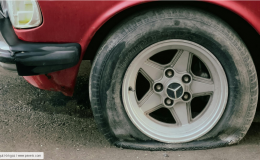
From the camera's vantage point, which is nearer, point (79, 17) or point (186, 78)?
point (79, 17)

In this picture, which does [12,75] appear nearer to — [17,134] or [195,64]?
[17,134]

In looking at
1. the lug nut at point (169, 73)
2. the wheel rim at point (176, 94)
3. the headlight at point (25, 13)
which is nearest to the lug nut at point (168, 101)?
the wheel rim at point (176, 94)

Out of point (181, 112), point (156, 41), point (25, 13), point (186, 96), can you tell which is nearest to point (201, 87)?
point (186, 96)

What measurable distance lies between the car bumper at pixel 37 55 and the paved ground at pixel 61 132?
602 mm

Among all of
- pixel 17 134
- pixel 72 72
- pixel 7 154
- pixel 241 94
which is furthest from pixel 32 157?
pixel 241 94

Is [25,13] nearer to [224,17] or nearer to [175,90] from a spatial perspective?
[175,90]

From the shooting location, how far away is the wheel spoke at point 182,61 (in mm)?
1847

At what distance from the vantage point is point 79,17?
5.20ft

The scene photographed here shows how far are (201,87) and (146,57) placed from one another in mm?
455

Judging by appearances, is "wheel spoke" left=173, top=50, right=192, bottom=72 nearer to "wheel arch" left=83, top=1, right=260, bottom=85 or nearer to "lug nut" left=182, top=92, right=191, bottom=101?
"lug nut" left=182, top=92, right=191, bottom=101

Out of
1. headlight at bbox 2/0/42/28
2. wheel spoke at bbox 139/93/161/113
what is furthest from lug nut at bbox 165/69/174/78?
headlight at bbox 2/0/42/28

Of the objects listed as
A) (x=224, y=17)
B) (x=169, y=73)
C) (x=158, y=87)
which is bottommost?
(x=158, y=87)

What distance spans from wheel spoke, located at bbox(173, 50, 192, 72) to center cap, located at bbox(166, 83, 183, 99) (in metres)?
0.12

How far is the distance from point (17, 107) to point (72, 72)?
964 mm
